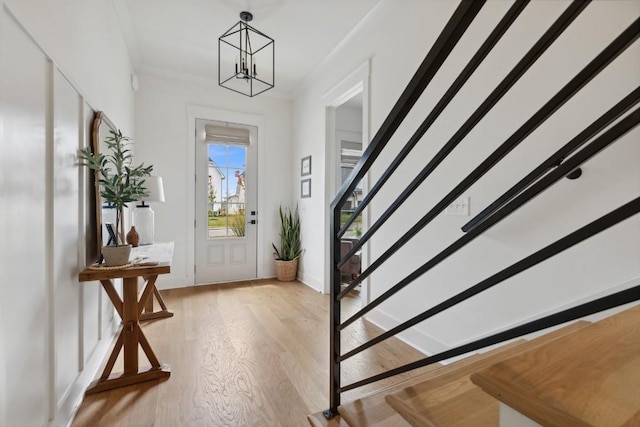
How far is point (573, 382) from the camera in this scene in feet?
1.81

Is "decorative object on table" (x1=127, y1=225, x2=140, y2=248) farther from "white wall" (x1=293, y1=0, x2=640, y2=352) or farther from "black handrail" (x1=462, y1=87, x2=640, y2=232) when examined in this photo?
"black handrail" (x1=462, y1=87, x2=640, y2=232)

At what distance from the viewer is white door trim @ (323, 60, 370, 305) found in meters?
2.94

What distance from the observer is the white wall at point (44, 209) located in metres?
1.05

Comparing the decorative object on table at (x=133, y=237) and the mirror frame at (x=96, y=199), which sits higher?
the mirror frame at (x=96, y=199)

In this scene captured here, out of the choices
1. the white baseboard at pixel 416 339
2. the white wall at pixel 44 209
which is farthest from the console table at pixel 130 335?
the white baseboard at pixel 416 339

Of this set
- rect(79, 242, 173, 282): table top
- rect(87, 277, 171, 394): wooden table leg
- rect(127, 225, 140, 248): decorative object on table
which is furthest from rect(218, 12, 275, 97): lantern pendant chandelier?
rect(87, 277, 171, 394): wooden table leg

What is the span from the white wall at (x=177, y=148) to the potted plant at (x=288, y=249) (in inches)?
10.6

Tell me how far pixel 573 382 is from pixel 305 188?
3.88m

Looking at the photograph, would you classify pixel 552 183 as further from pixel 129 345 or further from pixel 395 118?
pixel 129 345

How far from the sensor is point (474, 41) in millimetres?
1924

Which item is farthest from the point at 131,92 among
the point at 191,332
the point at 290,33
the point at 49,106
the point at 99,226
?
the point at 191,332

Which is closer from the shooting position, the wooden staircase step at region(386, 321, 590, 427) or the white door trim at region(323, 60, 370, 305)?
the wooden staircase step at region(386, 321, 590, 427)

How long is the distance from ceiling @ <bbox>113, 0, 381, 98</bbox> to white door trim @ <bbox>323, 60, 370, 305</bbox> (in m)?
0.46

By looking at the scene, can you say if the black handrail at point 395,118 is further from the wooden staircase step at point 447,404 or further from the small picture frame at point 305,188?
the small picture frame at point 305,188
